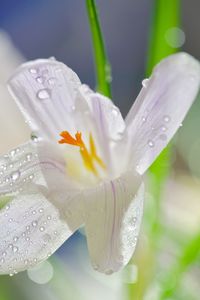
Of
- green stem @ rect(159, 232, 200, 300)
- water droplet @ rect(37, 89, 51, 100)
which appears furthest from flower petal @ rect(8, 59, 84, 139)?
green stem @ rect(159, 232, 200, 300)

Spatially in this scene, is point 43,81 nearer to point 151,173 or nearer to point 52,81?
point 52,81

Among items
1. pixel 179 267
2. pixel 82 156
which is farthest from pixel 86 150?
pixel 179 267

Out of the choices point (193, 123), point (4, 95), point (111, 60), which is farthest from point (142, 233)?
point (111, 60)

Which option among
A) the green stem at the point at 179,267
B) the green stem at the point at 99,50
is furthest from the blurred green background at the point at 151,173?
the green stem at the point at 99,50

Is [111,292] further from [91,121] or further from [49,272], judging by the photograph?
[91,121]

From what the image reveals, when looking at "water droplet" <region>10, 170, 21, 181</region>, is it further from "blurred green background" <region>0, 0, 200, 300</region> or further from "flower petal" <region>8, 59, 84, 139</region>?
"blurred green background" <region>0, 0, 200, 300</region>

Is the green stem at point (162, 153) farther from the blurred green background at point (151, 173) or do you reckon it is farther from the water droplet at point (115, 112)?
the water droplet at point (115, 112)

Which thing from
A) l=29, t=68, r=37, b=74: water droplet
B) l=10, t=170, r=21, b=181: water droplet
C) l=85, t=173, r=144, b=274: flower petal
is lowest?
l=85, t=173, r=144, b=274: flower petal
